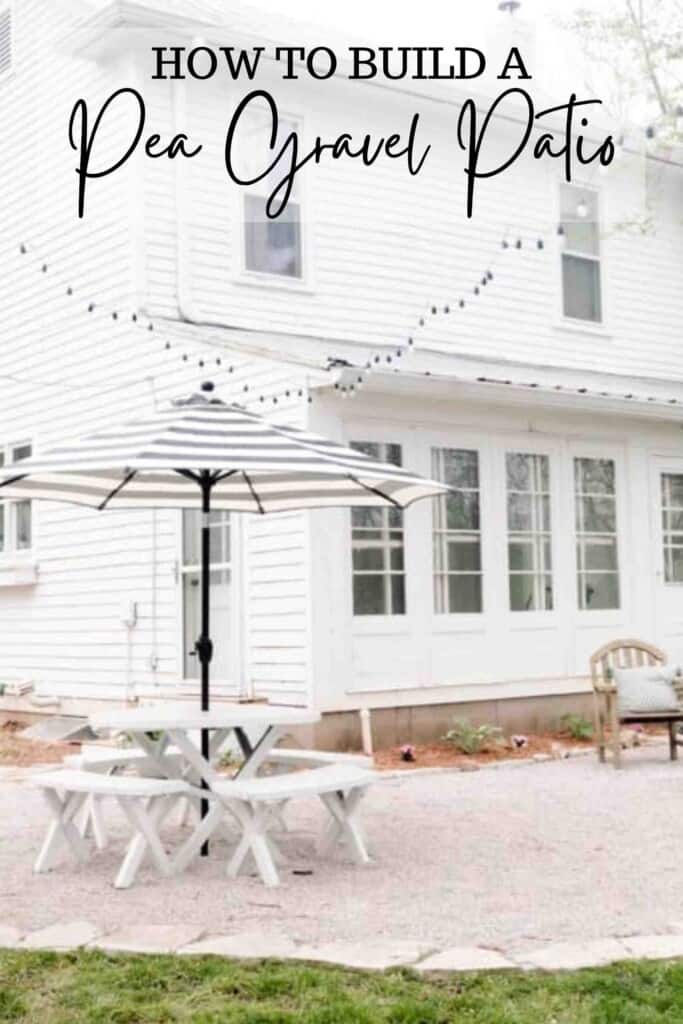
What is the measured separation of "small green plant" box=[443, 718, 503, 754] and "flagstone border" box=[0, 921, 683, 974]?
4815 millimetres

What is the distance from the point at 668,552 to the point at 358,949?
25.3ft

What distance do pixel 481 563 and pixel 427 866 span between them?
15.2 feet

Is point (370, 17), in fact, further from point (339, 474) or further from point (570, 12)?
point (339, 474)

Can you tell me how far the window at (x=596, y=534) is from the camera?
10.5 m

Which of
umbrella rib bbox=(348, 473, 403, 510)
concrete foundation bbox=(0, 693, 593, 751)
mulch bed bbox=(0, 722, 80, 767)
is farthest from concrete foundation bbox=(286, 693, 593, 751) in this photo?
umbrella rib bbox=(348, 473, 403, 510)

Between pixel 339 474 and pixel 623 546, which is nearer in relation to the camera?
pixel 339 474

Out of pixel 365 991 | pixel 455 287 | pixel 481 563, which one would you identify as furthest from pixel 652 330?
pixel 365 991

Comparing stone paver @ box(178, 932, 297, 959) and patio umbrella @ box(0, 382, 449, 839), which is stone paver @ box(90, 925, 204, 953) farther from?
patio umbrella @ box(0, 382, 449, 839)

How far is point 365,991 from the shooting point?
3588 millimetres

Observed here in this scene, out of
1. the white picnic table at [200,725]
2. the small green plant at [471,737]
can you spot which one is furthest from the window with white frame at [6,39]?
the white picnic table at [200,725]

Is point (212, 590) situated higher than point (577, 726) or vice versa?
point (212, 590)

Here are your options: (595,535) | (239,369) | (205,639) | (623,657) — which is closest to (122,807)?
(205,639)

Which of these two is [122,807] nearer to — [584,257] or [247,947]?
[247,947]

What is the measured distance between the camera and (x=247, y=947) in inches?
A: 157
